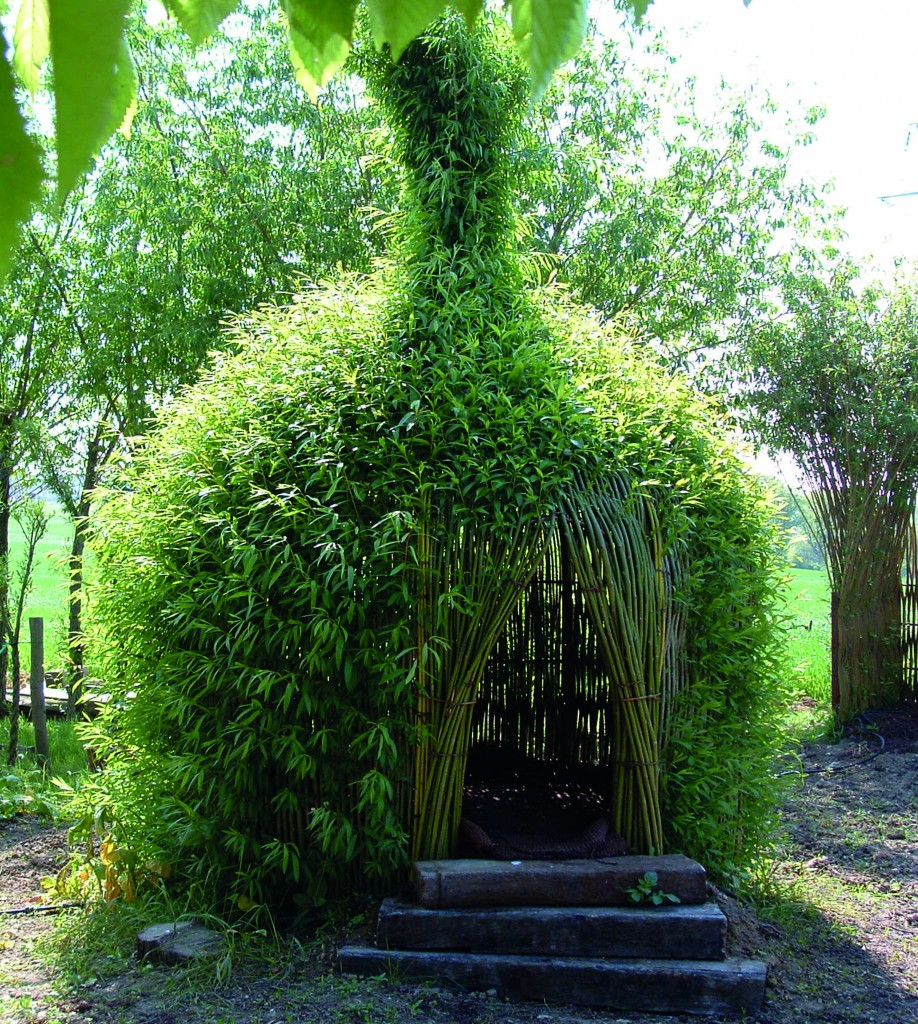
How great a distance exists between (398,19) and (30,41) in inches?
8.6

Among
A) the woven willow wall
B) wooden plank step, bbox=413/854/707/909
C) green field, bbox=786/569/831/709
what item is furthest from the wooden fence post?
green field, bbox=786/569/831/709

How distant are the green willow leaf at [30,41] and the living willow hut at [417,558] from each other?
316 centimetres

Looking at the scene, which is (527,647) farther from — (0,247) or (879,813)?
(0,247)

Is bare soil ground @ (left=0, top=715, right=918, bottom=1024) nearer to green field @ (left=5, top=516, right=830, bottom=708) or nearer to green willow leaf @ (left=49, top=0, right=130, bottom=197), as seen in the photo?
green field @ (left=5, top=516, right=830, bottom=708)

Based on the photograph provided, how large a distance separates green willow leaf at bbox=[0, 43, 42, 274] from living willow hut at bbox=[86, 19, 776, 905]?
129 inches

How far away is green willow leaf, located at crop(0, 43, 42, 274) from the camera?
0.44 m

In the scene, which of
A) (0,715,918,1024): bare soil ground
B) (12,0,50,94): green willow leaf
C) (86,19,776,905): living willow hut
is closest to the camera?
(12,0,50,94): green willow leaf

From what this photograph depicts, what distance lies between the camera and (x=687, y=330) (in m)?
9.06

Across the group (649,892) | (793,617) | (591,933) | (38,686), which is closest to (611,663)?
(649,892)

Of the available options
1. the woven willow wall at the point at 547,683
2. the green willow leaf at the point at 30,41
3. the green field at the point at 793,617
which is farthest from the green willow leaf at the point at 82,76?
the woven willow wall at the point at 547,683

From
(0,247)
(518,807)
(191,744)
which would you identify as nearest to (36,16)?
(0,247)

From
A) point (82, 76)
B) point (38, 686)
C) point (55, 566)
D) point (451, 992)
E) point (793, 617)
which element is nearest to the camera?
point (82, 76)

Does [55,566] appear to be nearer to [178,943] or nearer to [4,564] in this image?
[178,943]

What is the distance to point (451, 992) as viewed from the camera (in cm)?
356
